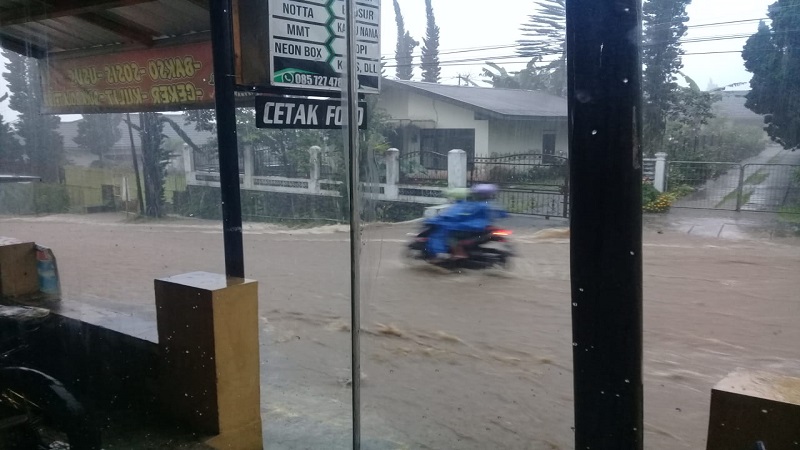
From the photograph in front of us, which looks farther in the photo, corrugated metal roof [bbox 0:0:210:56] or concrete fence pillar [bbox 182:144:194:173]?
concrete fence pillar [bbox 182:144:194:173]

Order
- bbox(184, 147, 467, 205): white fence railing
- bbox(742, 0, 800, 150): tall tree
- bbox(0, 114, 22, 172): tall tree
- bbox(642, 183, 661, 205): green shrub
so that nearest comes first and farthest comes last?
bbox(742, 0, 800, 150): tall tree < bbox(642, 183, 661, 205): green shrub < bbox(0, 114, 22, 172): tall tree < bbox(184, 147, 467, 205): white fence railing

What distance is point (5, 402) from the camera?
3.31 m

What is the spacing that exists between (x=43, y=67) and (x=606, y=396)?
7.22 meters

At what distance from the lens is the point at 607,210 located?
2.09 m

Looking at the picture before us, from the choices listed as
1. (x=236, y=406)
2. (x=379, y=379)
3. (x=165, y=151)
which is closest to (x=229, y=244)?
(x=236, y=406)

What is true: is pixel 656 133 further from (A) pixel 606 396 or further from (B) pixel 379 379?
(A) pixel 606 396

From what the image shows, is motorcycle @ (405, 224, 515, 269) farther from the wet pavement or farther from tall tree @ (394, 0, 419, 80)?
tall tree @ (394, 0, 419, 80)

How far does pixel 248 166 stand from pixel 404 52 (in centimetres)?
490

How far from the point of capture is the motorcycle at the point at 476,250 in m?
10.1

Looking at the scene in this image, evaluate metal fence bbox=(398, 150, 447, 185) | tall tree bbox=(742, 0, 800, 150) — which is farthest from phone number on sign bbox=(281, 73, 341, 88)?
metal fence bbox=(398, 150, 447, 185)

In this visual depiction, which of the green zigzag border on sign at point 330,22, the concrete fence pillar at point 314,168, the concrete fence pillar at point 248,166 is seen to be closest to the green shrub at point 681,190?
the green zigzag border on sign at point 330,22

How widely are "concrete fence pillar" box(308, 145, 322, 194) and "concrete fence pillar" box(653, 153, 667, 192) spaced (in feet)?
15.3

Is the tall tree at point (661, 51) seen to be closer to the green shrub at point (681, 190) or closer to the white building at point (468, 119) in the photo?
the white building at point (468, 119)

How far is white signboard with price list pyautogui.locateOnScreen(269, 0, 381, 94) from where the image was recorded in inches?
142
